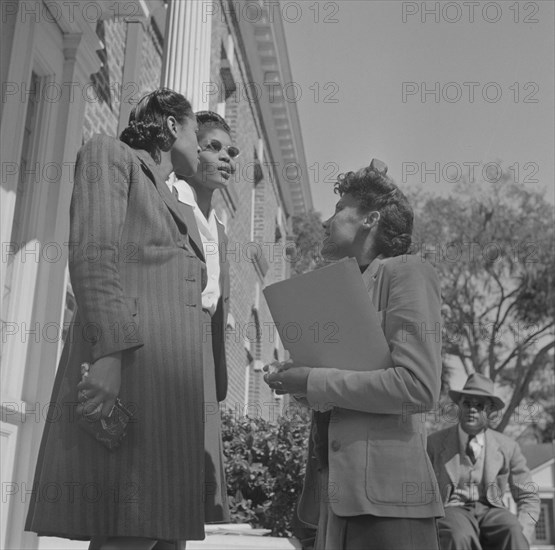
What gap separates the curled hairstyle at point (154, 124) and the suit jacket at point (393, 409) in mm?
952

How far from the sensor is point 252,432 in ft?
25.0

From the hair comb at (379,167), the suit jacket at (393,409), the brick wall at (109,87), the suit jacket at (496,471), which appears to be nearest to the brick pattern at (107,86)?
the brick wall at (109,87)

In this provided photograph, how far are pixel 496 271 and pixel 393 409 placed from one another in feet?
67.0

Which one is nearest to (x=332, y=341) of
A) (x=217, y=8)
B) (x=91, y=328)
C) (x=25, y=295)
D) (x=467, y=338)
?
A: (x=91, y=328)

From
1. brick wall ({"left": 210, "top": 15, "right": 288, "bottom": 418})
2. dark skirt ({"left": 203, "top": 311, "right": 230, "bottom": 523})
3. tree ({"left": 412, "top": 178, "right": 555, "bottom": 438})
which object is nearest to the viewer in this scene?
dark skirt ({"left": 203, "top": 311, "right": 230, "bottom": 523})

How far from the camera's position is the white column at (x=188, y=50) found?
6.80 m

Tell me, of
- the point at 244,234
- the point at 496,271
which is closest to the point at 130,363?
the point at 244,234

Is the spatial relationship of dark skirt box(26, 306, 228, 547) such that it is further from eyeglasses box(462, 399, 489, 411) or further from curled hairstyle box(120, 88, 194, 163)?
eyeglasses box(462, 399, 489, 411)

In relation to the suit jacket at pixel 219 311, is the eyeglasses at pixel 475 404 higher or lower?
higher

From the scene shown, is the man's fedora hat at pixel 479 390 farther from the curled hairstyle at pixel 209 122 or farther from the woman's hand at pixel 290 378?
the woman's hand at pixel 290 378

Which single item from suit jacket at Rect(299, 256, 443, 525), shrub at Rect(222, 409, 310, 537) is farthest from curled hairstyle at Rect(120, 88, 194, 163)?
shrub at Rect(222, 409, 310, 537)

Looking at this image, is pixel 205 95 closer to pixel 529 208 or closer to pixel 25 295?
pixel 25 295

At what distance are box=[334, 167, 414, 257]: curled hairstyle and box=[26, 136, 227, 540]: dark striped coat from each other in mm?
576

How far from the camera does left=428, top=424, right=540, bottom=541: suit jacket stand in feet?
19.1
